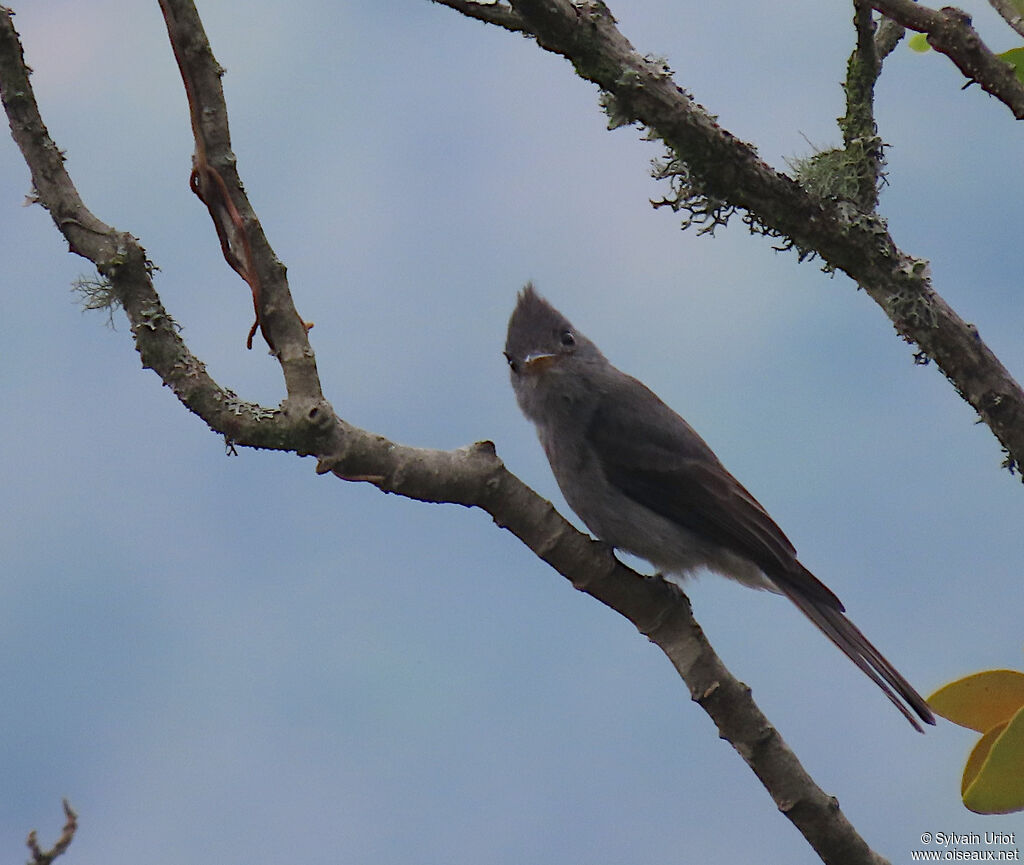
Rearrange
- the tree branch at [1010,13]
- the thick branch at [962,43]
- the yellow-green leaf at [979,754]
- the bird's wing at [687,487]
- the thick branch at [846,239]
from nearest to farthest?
the yellow-green leaf at [979,754] → the thick branch at [962,43] → the thick branch at [846,239] → the tree branch at [1010,13] → the bird's wing at [687,487]

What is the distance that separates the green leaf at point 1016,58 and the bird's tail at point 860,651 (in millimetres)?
1345

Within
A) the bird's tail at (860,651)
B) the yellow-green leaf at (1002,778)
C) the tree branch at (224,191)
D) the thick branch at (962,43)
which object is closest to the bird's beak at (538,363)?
the bird's tail at (860,651)

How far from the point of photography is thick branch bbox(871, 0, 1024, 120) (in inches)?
85.8

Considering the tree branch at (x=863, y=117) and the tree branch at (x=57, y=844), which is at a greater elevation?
the tree branch at (x=863, y=117)

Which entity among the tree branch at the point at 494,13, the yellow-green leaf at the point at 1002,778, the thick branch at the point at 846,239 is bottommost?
the yellow-green leaf at the point at 1002,778

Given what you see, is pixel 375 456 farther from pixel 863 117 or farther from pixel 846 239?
pixel 863 117

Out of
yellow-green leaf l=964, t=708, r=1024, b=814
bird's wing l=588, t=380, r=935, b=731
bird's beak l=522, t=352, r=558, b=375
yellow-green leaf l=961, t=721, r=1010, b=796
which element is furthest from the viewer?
bird's beak l=522, t=352, r=558, b=375

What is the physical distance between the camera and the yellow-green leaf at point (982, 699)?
76.4 inches

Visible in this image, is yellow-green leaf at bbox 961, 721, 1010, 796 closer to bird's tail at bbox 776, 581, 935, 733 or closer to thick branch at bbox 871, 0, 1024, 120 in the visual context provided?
bird's tail at bbox 776, 581, 935, 733

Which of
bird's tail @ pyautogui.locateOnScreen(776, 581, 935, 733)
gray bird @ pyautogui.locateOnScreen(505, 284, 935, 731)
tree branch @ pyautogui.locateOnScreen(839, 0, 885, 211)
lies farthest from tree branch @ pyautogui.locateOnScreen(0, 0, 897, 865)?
tree branch @ pyautogui.locateOnScreen(839, 0, 885, 211)

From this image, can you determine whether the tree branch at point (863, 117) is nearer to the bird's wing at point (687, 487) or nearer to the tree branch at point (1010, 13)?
the tree branch at point (1010, 13)

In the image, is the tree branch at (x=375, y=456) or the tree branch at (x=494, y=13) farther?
the tree branch at (x=494, y=13)

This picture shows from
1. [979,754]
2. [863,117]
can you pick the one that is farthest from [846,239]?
[979,754]

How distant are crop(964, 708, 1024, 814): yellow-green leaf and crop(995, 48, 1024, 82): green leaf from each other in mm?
1347
